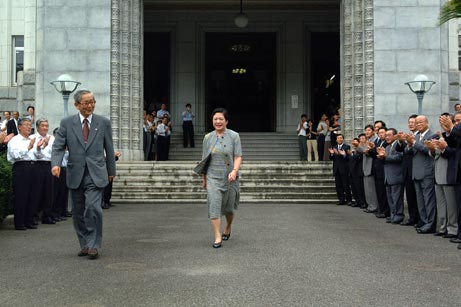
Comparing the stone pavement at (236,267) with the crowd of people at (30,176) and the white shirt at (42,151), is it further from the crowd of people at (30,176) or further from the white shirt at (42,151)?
the white shirt at (42,151)

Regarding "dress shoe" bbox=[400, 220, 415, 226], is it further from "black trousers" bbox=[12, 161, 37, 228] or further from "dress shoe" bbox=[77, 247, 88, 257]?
"black trousers" bbox=[12, 161, 37, 228]

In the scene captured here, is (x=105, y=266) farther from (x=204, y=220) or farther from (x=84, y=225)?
(x=204, y=220)

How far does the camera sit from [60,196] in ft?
42.8

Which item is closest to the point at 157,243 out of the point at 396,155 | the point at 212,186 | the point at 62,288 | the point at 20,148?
the point at 212,186

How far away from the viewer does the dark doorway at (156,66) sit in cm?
2869

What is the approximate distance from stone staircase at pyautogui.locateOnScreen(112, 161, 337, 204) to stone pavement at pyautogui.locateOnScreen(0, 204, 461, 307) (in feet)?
18.4

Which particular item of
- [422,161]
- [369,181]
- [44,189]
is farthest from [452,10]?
[369,181]

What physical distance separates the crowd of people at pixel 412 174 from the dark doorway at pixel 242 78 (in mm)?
13350

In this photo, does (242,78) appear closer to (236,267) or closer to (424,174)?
(424,174)

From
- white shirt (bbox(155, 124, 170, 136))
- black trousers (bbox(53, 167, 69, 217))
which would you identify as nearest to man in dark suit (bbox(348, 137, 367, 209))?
black trousers (bbox(53, 167, 69, 217))

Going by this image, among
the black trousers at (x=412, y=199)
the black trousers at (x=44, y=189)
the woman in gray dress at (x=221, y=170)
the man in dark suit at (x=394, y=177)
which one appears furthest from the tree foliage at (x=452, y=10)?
the black trousers at (x=44, y=189)

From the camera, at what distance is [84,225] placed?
26.1 ft

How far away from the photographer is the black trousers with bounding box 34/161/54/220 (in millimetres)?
11656

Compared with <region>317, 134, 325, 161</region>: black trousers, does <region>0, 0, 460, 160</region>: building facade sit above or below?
above
